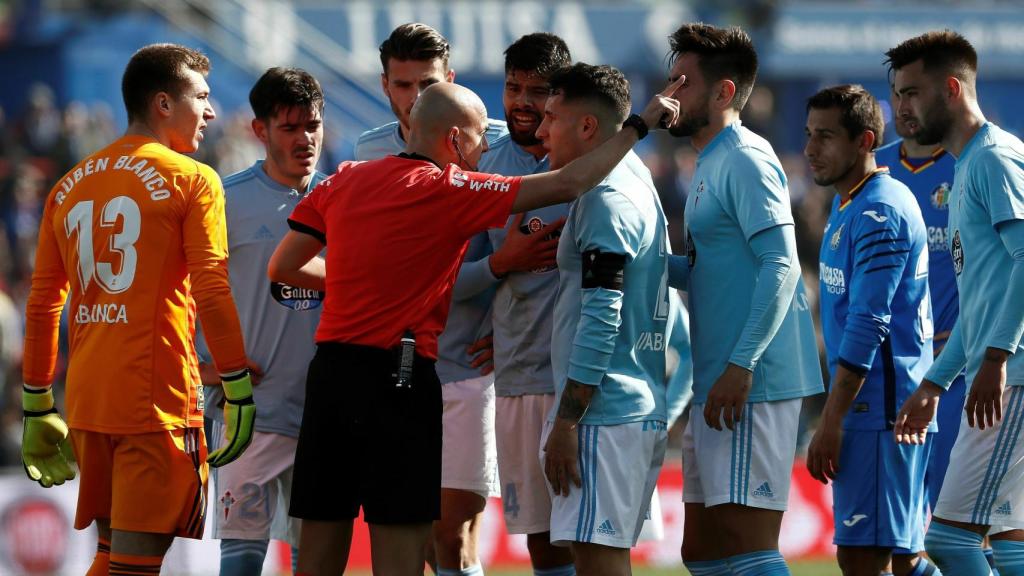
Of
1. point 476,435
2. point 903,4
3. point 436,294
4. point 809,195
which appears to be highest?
point 903,4

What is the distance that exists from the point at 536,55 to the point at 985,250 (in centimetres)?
209

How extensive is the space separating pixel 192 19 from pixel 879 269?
16071 mm

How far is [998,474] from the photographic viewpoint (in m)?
5.79

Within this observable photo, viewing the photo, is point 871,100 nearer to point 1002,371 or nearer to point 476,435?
point 1002,371

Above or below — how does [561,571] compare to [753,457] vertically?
below

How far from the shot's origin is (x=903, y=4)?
25688mm

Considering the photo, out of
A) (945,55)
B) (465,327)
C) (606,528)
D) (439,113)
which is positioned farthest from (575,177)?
(945,55)

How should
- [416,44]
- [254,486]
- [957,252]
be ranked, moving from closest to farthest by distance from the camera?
[957,252]
[254,486]
[416,44]

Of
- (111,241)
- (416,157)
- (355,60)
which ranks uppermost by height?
(355,60)

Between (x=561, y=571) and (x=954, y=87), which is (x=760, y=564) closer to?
(x=561, y=571)

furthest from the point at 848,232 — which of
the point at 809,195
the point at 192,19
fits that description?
the point at 192,19

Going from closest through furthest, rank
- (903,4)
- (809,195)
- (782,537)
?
(782,537) < (809,195) < (903,4)

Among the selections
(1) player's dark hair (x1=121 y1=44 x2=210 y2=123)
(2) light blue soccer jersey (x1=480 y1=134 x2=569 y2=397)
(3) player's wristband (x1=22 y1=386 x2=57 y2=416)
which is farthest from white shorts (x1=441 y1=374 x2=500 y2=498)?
(1) player's dark hair (x1=121 y1=44 x2=210 y2=123)

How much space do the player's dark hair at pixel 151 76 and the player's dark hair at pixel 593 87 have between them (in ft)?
4.98
